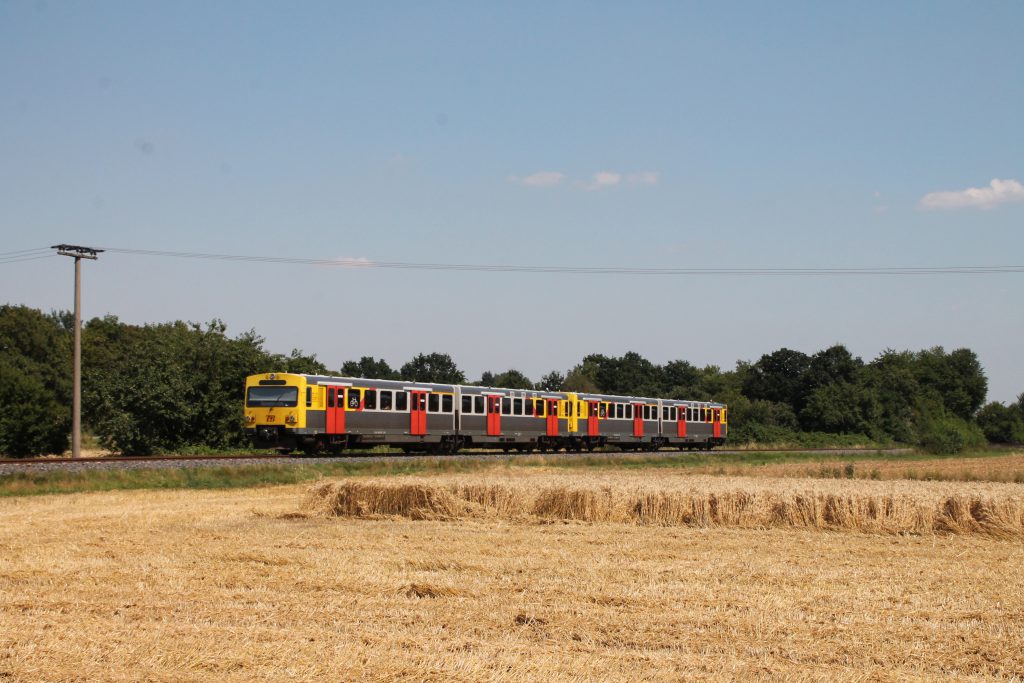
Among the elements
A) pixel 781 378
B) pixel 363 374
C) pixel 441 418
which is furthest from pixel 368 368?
pixel 441 418

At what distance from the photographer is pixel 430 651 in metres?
9.42

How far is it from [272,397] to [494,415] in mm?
12743

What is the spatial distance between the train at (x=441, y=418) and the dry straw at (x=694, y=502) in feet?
70.1

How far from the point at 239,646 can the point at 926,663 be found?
18.4 ft

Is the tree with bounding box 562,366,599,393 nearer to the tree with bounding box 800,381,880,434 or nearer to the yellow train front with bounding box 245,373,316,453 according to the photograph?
the tree with bounding box 800,381,880,434

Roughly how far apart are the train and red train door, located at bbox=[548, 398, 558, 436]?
5cm

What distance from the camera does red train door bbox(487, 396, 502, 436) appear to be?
A: 175 ft

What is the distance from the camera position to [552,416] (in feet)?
190

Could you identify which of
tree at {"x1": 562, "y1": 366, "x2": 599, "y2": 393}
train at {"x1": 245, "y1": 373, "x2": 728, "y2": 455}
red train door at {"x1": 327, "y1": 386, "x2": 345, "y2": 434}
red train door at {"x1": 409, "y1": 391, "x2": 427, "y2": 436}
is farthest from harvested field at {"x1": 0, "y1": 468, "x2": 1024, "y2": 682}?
tree at {"x1": 562, "y1": 366, "x2": 599, "y2": 393}

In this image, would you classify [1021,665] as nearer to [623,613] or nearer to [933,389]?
[623,613]

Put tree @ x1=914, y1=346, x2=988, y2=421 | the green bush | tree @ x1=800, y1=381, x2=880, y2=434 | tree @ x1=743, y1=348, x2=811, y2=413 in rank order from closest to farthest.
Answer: the green bush → tree @ x1=800, y1=381, x2=880, y2=434 → tree @ x1=743, y1=348, x2=811, y2=413 → tree @ x1=914, y1=346, x2=988, y2=421

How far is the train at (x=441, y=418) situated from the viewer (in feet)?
145

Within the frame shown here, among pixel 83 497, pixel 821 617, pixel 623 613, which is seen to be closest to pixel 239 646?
pixel 623 613

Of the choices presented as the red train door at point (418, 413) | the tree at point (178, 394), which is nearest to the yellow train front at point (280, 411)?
the red train door at point (418, 413)
